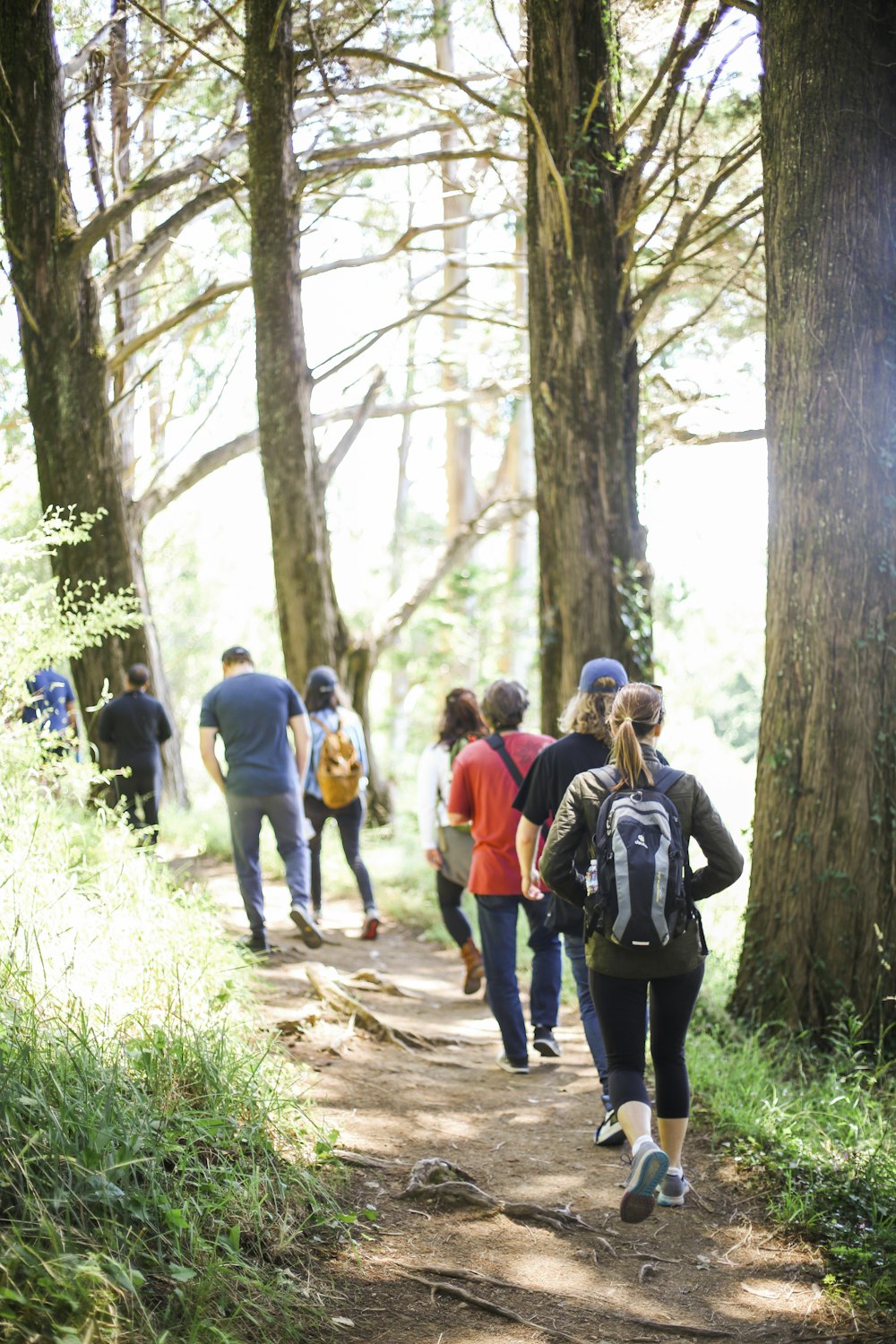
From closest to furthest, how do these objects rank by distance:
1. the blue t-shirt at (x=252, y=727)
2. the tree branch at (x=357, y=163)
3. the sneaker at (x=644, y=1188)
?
the sneaker at (x=644, y=1188)
the blue t-shirt at (x=252, y=727)
the tree branch at (x=357, y=163)

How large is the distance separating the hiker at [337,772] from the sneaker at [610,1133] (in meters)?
4.36

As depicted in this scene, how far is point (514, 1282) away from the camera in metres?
3.73

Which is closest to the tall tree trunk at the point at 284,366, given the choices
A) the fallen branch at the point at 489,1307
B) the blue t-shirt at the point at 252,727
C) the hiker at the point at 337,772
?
the hiker at the point at 337,772

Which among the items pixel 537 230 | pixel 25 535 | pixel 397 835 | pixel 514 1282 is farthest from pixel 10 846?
pixel 397 835

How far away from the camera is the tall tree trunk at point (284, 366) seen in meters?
10.5

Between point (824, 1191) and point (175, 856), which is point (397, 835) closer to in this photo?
point (175, 856)

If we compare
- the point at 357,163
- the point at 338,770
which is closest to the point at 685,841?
the point at 338,770

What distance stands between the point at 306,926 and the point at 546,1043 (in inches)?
87.3

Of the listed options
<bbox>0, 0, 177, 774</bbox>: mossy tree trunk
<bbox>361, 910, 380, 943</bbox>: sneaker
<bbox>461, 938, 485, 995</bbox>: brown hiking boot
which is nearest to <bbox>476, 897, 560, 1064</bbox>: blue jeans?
<bbox>461, 938, 485, 995</bbox>: brown hiking boot

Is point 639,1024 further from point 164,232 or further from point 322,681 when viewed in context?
point 164,232

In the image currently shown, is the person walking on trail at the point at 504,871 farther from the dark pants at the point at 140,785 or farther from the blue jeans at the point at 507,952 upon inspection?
the dark pants at the point at 140,785

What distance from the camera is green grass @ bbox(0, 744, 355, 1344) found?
2832mm

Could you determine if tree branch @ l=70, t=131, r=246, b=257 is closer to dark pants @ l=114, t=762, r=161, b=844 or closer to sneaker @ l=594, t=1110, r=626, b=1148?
dark pants @ l=114, t=762, r=161, b=844

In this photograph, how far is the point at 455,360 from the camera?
17.0 m
